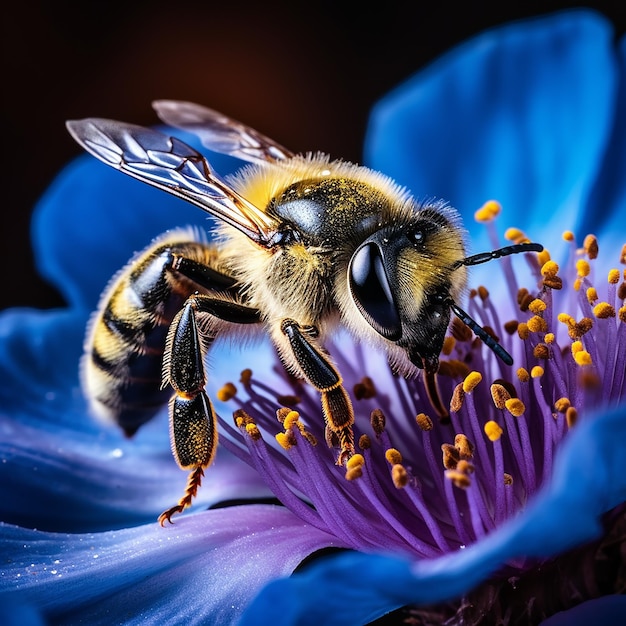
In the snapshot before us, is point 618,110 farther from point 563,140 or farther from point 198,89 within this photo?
point 198,89

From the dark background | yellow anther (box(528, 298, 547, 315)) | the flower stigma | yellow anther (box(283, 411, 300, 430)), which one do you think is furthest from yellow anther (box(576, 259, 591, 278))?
the dark background

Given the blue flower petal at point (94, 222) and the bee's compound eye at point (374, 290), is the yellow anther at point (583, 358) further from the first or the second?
the blue flower petal at point (94, 222)

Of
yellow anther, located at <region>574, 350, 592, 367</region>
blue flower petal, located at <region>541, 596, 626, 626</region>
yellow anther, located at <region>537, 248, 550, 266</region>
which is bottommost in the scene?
blue flower petal, located at <region>541, 596, 626, 626</region>

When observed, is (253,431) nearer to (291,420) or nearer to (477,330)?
(291,420)

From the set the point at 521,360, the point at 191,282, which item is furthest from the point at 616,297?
the point at 191,282

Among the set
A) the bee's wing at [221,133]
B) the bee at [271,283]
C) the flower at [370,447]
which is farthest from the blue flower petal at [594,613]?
the bee's wing at [221,133]

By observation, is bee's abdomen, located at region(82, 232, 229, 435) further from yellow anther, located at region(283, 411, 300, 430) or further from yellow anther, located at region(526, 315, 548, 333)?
yellow anther, located at region(526, 315, 548, 333)

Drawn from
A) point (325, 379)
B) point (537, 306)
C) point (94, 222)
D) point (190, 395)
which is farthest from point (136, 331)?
point (94, 222)
